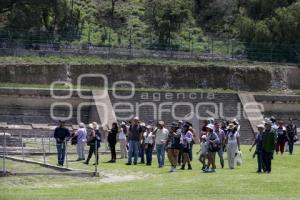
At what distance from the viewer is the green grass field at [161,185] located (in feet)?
67.1

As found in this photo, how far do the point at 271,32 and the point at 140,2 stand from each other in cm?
1575

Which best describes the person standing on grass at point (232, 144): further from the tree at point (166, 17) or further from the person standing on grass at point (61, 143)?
the tree at point (166, 17)

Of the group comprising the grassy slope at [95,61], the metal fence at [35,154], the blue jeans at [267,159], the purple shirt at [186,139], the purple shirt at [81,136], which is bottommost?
the metal fence at [35,154]

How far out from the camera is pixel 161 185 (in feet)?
74.2

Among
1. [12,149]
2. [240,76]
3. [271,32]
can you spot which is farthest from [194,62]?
[12,149]

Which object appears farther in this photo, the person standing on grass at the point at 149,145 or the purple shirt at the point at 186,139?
the person standing on grass at the point at 149,145

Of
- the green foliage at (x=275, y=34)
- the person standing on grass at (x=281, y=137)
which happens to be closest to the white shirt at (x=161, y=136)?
the person standing on grass at (x=281, y=137)

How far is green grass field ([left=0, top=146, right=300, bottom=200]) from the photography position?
20.5 meters

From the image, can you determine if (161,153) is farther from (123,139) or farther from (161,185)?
(161,185)

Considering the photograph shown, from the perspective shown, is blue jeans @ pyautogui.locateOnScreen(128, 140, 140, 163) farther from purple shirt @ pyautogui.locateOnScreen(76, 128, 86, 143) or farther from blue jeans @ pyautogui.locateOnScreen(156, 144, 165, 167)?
purple shirt @ pyautogui.locateOnScreen(76, 128, 86, 143)

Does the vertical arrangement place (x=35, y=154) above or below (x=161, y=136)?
below

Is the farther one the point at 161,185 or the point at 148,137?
the point at 148,137

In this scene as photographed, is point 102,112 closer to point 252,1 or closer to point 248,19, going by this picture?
point 248,19

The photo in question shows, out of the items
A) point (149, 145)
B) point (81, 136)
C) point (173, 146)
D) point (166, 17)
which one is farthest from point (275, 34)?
point (173, 146)
